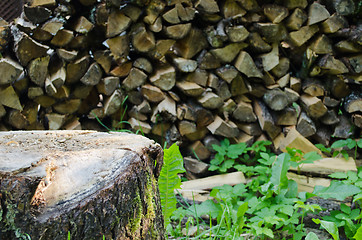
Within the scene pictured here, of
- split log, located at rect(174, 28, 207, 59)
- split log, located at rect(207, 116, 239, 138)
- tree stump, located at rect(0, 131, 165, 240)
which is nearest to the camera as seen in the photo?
tree stump, located at rect(0, 131, 165, 240)

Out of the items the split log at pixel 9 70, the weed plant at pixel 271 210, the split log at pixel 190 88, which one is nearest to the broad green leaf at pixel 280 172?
the weed plant at pixel 271 210

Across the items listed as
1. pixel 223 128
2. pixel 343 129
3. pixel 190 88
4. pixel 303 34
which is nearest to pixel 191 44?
pixel 190 88

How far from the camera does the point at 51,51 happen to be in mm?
1850

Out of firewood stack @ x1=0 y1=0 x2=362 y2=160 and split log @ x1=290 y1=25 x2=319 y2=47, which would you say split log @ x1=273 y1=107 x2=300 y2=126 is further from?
split log @ x1=290 y1=25 x2=319 y2=47

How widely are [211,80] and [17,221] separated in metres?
1.50

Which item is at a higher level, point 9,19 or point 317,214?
point 9,19

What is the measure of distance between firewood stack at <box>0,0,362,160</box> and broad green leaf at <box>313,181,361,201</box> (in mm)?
712

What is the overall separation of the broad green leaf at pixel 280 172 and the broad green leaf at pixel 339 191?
15cm

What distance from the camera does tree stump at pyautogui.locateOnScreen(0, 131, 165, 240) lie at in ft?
2.44

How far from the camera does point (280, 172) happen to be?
1627mm

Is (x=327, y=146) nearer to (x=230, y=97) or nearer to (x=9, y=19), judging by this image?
(x=230, y=97)

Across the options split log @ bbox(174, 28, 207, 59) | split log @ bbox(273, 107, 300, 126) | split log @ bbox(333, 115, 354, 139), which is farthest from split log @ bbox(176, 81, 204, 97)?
split log @ bbox(333, 115, 354, 139)

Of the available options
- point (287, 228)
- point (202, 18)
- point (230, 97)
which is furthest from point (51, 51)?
point (287, 228)

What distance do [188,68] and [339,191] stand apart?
1.03 m
